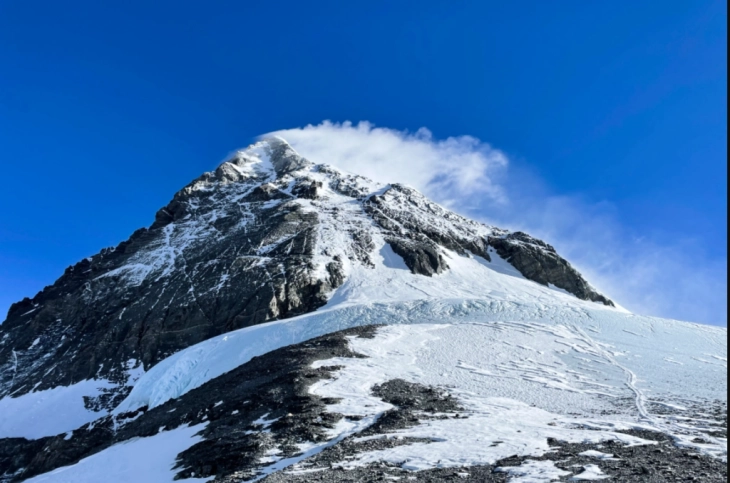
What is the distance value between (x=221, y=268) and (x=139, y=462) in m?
50.6

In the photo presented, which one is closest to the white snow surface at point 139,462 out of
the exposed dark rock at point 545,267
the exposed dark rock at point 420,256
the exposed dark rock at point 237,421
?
the exposed dark rock at point 237,421

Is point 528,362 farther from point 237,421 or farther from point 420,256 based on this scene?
point 420,256

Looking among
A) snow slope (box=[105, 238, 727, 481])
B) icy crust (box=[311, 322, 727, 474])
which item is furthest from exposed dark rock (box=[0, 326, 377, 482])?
icy crust (box=[311, 322, 727, 474])

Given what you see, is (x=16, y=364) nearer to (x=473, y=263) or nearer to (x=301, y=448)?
(x=301, y=448)

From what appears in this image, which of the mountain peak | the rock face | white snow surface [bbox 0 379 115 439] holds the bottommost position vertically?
white snow surface [bbox 0 379 115 439]

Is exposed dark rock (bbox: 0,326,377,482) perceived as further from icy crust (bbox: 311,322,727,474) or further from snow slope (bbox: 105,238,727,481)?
icy crust (bbox: 311,322,727,474)

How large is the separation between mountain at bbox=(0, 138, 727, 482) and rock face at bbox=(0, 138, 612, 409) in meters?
0.39

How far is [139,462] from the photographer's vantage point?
21.0 m

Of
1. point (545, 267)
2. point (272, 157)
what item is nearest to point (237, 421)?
point (545, 267)

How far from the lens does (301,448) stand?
1694 centimetres

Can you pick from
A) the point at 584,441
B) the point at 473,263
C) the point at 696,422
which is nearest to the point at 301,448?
the point at 584,441

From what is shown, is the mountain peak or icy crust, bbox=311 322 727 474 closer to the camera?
icy crust, bbox=311 322 727 474

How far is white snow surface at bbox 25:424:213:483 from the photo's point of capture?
18.9 metres

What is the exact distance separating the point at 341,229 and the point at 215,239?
23315 millimetres
